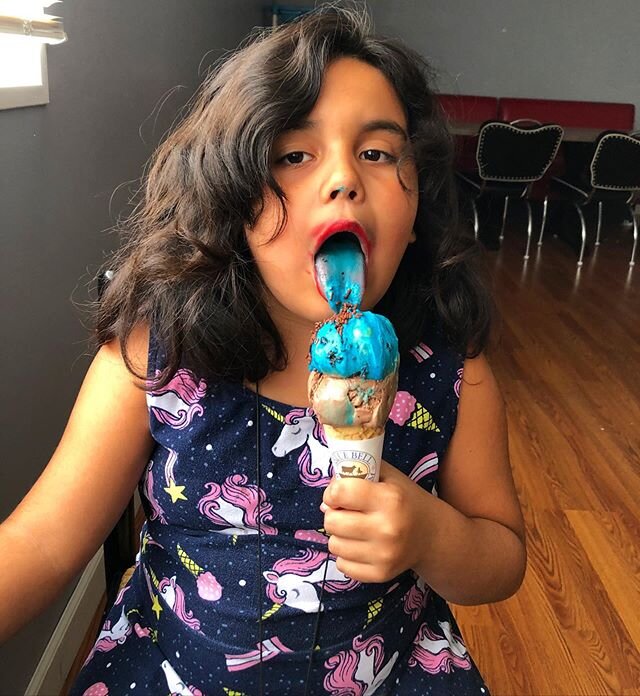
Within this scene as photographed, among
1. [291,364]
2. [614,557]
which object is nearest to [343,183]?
[291,364]

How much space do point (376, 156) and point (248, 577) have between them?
19.3 inches

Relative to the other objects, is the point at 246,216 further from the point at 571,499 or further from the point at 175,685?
the point at 571,499

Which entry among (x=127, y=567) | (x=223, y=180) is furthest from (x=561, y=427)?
(x=223, y=180)

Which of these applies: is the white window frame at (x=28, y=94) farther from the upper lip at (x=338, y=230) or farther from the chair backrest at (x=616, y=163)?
the chair backrest at (x=616, y=163)

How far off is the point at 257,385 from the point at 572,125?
7.00 metres

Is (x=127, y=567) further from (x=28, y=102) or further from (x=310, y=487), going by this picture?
(x=28, y=102)

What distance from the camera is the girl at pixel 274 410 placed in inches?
30.2

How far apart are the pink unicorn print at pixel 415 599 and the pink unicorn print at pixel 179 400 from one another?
1.13ft

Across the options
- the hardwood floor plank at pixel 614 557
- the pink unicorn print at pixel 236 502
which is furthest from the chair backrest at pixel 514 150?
the pink unicorn print at pixel 236 502

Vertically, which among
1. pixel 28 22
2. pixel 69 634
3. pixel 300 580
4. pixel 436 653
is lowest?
pixel 69 634

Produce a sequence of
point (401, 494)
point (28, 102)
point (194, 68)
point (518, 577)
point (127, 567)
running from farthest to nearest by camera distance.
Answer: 1. point (194, 68)
2. point (28, 102)
3. point (127, 567)
4. point (518, 577)
5. point (401, 494)

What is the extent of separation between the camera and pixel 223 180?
798 millimetres

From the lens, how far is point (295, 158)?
0.77 meters

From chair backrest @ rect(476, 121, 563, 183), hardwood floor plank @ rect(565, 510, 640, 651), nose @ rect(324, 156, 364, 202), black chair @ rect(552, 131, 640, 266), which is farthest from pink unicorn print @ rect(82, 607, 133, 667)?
black chair @ rect(552, 131, 640, 266)
